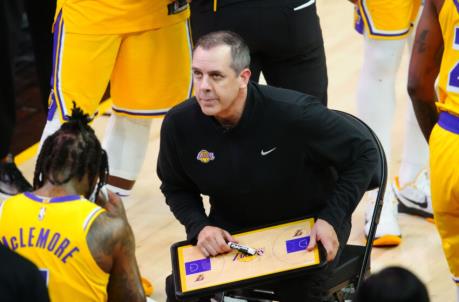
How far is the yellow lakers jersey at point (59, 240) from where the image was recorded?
9.47 ft

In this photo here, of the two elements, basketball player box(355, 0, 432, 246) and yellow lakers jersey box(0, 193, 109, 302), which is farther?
basketball player box(355, 0, 432, 246)

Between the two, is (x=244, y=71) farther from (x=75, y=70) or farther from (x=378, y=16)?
(x=378, y=16)

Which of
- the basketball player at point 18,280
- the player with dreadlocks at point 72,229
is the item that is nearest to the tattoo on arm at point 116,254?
the player with dreadlocks at point 72,229

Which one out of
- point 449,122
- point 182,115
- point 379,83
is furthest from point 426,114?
point 379,83

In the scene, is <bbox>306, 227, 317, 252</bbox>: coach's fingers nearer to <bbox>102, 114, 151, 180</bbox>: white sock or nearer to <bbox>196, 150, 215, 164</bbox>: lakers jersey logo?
<bbox>196, 150, 215, 164</bbox>: lakers jersey logo

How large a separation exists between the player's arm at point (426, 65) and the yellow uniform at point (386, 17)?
947mm

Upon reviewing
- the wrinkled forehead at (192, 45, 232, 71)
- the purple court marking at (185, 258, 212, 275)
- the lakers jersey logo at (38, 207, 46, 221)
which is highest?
the wrinkled forehead at (192, 45, 232, 71)

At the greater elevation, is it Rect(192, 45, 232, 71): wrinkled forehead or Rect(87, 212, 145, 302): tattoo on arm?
Rect(192, 45, 232, 71): wrinkled forehead

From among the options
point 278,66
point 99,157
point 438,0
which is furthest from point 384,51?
point 99,157

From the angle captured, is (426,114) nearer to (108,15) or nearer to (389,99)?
(389,99)

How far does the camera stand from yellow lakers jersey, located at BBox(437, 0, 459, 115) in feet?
10.7

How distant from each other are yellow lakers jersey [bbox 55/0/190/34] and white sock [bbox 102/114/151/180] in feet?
1.74

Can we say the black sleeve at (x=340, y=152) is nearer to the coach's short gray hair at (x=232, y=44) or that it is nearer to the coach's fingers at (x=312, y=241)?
the coach's fingers at (x=312, y=241)

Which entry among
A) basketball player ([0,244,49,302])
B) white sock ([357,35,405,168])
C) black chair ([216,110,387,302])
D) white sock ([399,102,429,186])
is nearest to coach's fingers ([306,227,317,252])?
black chair ([216,110,387,302])
